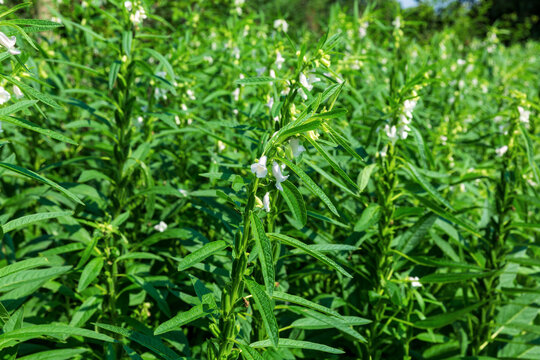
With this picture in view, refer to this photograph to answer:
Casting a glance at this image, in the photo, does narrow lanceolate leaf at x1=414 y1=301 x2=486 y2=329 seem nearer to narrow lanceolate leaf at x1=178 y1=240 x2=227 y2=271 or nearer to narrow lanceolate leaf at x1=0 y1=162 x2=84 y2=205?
narrow lanceolate leaf at x1=178 y1=240 x2=227 y2=271

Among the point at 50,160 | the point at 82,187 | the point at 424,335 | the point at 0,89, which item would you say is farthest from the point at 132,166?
the point at 424,335

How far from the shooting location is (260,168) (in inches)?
56.0

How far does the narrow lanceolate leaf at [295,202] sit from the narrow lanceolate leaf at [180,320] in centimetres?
51

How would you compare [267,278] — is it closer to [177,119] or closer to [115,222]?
[115,222]

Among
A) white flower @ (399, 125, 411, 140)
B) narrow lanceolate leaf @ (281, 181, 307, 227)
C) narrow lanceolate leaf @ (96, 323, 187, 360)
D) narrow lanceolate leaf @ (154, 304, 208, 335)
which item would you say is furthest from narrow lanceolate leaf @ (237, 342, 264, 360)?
white flower @ (399, 125, 411, 140)

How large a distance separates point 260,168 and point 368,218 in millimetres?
1005

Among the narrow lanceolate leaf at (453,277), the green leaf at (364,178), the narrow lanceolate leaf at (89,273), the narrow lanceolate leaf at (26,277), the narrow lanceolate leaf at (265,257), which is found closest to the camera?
the narrow lanceolate leaf at (265,257)

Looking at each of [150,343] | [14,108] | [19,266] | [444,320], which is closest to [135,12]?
[14,108]

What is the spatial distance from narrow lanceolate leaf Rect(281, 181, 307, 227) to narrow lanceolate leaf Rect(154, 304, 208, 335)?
508 mm

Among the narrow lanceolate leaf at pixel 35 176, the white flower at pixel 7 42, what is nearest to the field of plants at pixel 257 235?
the white flower at pixel 7 42

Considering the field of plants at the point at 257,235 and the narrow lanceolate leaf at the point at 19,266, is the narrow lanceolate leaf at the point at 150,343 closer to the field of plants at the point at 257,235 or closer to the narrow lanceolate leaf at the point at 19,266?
the field of plants at the point at 257,235

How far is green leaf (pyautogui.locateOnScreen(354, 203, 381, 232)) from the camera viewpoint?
2164 mm

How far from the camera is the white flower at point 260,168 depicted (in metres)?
1.41

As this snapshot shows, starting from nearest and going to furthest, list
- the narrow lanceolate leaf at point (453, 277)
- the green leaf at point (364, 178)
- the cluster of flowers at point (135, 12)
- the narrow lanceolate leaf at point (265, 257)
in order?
1. the narrow lanceolate leaf at point (265, 257)
2. the green leaf at point (364, 178)
3. the narrow lanceolate leaf at point (453, 277)
4. the cluster of flowers at point (135, 12)
